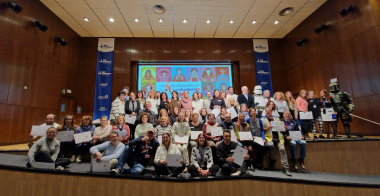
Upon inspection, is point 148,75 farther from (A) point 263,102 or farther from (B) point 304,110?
(B) point 304,110

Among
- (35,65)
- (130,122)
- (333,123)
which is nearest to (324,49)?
(333,123)

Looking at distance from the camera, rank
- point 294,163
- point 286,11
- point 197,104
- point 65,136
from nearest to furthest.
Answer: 1. point 65,136
2. point 294,163
3. point 197,104
4. point 286,11

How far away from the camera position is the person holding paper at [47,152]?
2990 mm

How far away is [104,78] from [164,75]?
2.64 meters

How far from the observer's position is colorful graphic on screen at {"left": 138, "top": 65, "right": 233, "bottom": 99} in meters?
7.86

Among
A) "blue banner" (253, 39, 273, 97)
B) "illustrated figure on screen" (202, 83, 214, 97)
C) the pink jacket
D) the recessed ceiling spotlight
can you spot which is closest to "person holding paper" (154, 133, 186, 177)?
the pink jacket

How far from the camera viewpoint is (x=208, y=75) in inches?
317

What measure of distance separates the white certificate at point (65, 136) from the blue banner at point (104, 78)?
3.95 m

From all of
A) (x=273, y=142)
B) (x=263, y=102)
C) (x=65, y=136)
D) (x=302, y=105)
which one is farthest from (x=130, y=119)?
(x=302, y=105)

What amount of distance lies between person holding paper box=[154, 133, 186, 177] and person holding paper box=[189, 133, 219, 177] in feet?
0.71

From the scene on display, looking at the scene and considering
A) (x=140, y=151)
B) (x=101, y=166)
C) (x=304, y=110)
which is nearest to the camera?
(x=101, y=166)

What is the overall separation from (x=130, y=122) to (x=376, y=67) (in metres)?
6.80

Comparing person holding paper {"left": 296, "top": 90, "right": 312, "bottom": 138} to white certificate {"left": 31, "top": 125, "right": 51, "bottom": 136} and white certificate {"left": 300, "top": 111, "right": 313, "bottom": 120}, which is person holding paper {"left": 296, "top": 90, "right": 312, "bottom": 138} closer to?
white certificate {"left": 300, "top": 111, "right": 313, "bottom": 120}

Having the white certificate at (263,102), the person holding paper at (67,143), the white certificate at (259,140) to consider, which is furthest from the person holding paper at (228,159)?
the person holding paper at (67,143)
